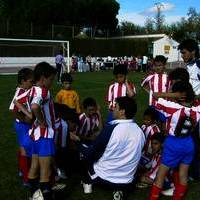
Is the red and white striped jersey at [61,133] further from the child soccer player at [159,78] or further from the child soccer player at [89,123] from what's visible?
the child soccer player at [159,78]

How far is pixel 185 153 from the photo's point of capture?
5.45 meters

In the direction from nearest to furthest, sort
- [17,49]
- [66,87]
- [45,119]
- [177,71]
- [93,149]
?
[45,119] → [93,149] → [177,71] → [66,87] → [17,49]

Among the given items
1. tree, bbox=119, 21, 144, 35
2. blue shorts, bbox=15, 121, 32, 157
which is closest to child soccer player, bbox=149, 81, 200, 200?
blue shorts, bbox=15, 121, 32, 157

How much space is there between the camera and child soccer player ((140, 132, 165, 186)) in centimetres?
652

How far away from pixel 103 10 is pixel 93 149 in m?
66.5

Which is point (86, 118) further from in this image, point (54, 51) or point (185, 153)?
point (54, 51)

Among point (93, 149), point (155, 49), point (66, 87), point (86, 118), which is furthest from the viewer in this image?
point (155, 49)

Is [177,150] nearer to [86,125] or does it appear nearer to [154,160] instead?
[154,160]

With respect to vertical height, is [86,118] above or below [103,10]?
below

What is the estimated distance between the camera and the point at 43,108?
5.34 m

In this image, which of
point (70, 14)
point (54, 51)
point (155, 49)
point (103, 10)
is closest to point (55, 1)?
point (70, 14)

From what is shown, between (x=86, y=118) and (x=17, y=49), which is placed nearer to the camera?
(x=86, y=118)

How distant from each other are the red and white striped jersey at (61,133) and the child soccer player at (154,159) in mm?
1258

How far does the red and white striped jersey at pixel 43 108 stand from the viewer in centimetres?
517
